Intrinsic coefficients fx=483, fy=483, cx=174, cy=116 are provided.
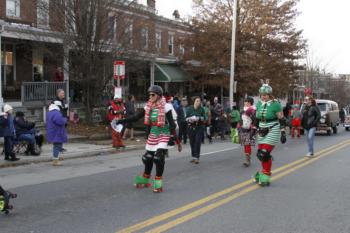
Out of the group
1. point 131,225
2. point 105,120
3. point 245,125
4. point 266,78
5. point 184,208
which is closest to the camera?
point 131,225

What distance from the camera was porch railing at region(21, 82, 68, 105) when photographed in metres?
20.3

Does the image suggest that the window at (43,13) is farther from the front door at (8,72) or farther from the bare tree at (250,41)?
the bare tree at (250,41)

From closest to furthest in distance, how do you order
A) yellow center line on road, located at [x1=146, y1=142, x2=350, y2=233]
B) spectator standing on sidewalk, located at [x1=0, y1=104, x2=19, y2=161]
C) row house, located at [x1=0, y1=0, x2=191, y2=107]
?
yellow center line on road, located at [x1=146, y1=142, x2=350, y2=233] → spectator standing on sidewalk, located at [x1=0, y1=104, x2=19, y2=161] → row house, located at [x1=0, y1=0, x2=191, y2=107]

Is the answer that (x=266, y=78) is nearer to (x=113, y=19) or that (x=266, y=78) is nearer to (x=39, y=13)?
(x=113, y=19)

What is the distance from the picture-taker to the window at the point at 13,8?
21659 millimetres

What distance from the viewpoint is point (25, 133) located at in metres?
13.9

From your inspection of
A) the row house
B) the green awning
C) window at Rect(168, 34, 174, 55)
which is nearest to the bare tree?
the green awning

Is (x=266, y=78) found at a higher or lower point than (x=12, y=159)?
higher

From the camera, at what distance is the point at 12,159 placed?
41.9 feet

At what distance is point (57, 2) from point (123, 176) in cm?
1185

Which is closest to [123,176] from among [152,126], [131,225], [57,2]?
[152,126]

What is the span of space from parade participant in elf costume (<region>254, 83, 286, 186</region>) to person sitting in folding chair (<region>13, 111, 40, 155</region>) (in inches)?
287

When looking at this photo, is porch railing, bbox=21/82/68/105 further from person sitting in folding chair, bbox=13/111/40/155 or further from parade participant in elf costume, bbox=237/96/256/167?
parade participant in elf costume, bbox=237/96/256/167

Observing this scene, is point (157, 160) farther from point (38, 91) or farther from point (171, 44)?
point (171, 44)
